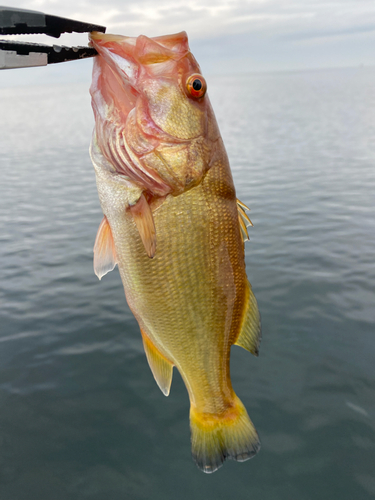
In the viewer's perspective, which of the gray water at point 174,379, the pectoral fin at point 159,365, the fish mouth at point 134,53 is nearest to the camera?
the fish mouth at point 134,53

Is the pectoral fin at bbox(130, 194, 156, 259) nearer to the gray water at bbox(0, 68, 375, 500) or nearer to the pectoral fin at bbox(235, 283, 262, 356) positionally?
the pectoral fin at bbox(235, 283, 262, 356)

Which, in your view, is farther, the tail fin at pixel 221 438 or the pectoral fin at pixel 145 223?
the tail fin at pixel 221 438

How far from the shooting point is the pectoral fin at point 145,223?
7.59 ft

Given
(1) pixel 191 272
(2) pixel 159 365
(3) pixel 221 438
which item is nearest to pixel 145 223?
(1) pixel 191 272

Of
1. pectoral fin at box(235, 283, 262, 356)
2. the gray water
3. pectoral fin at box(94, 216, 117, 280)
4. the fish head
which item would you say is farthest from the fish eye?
the gray water

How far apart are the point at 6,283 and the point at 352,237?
8566 mm

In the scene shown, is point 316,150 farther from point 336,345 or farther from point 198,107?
point 198,107

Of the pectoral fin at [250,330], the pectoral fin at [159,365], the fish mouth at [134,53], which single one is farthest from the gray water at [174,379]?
the fish mouth at [134,53]

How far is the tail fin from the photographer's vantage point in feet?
9.45

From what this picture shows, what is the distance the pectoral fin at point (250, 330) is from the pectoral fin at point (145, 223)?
86 cm

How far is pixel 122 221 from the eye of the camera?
2.42 metres

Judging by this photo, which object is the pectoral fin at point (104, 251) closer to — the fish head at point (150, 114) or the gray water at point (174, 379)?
the fish head at point (150, 114)

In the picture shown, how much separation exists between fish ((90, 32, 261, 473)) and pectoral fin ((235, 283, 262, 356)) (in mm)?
150

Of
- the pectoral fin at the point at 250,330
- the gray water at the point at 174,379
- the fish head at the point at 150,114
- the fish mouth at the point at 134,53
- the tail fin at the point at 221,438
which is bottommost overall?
the gray water at the point at 174,379
